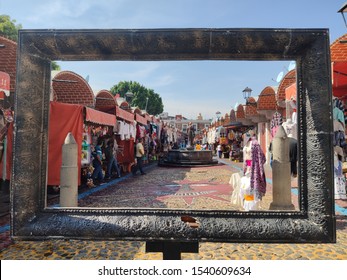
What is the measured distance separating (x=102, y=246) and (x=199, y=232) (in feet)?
8.58

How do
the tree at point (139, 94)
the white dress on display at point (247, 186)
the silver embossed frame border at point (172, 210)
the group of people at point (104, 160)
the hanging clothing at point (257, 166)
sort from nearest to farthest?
the silver embossed frame border at point (172, 210)
the white dress on display at point (247, 186)
the hanging clothing at point (257, 166)
the group of people at point (104, 160)
the tree at point (139, 94)

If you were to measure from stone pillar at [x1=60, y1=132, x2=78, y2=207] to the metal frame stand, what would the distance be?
2.14 ft

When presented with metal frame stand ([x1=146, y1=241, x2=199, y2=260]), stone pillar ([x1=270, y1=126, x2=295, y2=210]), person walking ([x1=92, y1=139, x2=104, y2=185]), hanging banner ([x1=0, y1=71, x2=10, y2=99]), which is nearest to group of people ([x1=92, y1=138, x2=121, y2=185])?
person walking ([x1=92, y1=139, x2=104, y2=185])


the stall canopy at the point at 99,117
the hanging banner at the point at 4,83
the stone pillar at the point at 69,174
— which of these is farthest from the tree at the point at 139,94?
the stone pillar at the point at 69,174

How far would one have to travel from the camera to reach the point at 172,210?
160cm

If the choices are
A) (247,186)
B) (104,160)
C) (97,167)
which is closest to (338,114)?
(247,186)

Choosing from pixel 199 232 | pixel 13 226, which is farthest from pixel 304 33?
pixel 13 226

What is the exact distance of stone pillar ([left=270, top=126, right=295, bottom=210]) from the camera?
5.39 feet

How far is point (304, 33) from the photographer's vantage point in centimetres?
152

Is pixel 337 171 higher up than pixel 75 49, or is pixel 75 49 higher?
pixel 75 49

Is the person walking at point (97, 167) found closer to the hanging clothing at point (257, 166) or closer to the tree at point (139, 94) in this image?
the hanging clothing at point (257, 166)

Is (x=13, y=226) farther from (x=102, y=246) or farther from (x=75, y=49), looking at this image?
(x=102, y=246)

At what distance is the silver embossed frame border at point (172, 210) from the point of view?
1.52 meters

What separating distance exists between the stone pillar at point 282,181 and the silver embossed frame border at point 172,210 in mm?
76
